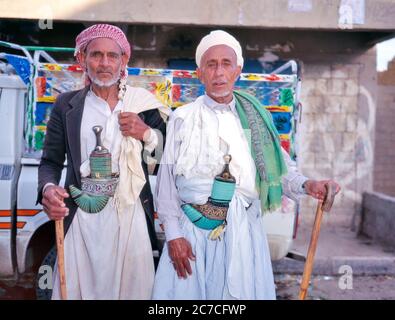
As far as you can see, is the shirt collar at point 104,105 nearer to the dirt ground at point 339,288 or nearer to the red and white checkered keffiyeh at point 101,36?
the red and white checkered keffiyeh at point 101,36

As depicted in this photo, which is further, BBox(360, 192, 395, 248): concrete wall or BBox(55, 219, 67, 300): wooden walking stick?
BBox(360, 192, 395, 248): concrete wall

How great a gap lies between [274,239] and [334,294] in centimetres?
147

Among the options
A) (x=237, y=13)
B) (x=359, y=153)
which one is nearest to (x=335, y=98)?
(x=359, y=153)

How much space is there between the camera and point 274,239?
3.69 metres

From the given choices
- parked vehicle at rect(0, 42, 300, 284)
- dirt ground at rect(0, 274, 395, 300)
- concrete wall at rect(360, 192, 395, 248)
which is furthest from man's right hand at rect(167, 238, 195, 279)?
concrete wall at rect(360, 192, 395, 248)

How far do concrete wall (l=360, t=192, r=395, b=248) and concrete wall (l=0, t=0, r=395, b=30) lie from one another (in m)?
2.54

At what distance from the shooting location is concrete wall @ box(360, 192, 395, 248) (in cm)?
616

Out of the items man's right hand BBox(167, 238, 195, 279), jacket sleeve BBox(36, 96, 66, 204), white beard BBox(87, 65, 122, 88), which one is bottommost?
man's right hand BBox(167, 238, 195, 279)

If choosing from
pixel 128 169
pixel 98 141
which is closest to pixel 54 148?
pixel 98 141

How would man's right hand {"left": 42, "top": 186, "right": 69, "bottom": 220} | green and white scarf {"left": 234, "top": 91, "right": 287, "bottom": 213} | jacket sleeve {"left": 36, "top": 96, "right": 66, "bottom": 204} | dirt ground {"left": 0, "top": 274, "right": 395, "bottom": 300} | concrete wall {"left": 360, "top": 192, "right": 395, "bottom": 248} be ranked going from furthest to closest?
1. concrete wall {"left": 360, "top": 192, "right": 395, "bottom": 248}
2. dirt ground {"left": 0, "top": 274, "right": 395, "bottom": 300}
3. jacket sleeve {"left": 36, "top": 96, "right": 66, "bottom": 204}
4. green and white scarf {"left": 234, "top": 91, "right": 287, "bottom": 213}
5. man's right hand {"left": 42, "top": 186, "right": 69, "bottom": 220}

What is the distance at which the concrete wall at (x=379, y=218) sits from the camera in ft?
20.2

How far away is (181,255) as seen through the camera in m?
2.13

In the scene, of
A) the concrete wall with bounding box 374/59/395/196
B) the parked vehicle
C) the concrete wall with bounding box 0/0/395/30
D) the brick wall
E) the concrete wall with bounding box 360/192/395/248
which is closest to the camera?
the parked vehicle

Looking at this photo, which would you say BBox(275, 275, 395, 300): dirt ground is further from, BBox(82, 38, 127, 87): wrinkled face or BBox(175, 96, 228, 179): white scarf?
BBox(82, 38, 127, 87): wrinkled face
